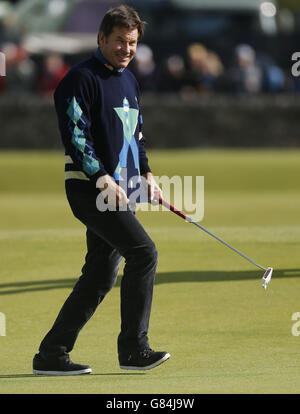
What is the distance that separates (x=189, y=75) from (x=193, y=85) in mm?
299

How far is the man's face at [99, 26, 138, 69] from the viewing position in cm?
605

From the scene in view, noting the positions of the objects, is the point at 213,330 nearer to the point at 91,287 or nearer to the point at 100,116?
the point at 91,287

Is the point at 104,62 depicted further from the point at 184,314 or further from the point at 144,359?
the point at 184,314

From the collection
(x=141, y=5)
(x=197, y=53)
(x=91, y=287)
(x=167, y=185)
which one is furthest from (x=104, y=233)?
(x=141, y=5)

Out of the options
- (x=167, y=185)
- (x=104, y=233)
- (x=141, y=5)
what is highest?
(x=141, y=5)

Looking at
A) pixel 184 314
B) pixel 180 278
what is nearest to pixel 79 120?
pixel 184 314

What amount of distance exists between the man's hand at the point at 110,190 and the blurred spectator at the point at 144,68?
56.6ft

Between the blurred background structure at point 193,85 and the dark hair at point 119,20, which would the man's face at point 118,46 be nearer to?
the dark hair at point 119,20

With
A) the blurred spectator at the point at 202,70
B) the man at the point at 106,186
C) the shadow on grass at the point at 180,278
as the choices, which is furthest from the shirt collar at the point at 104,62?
the blurred spectator at the point at 202,70

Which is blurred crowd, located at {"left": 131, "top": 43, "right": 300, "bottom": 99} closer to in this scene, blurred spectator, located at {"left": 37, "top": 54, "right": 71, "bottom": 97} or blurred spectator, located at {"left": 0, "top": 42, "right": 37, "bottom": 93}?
blurred spectator, located at {"left": 37, "top": 54, "right": 71, "bottom": 97}

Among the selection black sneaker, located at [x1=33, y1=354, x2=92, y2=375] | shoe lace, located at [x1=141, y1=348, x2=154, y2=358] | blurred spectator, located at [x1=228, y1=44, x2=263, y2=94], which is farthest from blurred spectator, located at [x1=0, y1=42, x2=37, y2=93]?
shoe lace, located at [x1=141, y1=348, x2=154, y2=358]

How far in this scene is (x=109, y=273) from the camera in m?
6.23

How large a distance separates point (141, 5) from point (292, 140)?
5.97 m
